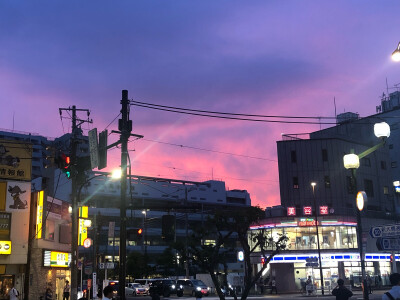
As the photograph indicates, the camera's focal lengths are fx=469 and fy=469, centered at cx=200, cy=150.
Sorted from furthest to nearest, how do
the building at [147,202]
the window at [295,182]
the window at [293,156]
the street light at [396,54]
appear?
1. the building at [147,202]
2. the window at [293,156]
3. the window at [295,182]
4. the street light at [396,54]

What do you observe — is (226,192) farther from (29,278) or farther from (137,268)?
(29,278)

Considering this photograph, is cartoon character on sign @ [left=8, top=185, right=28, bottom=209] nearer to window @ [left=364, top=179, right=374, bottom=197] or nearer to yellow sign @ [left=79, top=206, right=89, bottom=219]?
yellow sign @ [left=79, top=206, right=89, bottom=219]

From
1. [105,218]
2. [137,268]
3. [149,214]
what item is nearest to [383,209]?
[137,268]

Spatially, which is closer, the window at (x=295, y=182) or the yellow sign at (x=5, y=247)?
the yellow sign at (x=5, y=247)

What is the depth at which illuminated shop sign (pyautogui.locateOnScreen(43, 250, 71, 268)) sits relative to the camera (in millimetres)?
33875

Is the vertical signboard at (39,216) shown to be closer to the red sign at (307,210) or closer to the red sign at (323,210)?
the red sign at (307,210)

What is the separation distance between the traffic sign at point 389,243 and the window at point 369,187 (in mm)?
58428

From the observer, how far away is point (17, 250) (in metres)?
31.2

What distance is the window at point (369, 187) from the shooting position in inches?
2703

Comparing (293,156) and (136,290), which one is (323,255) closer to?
(293,156)

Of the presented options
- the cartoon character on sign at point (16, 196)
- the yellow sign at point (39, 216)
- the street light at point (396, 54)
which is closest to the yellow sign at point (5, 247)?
the yellow sign at point (39, 216)

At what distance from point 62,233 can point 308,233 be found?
33421 millimetres

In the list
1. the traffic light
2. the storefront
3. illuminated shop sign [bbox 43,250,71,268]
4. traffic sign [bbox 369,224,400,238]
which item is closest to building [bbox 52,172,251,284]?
the storefront

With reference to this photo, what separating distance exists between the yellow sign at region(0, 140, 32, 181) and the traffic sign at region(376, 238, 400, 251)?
2513 cm
